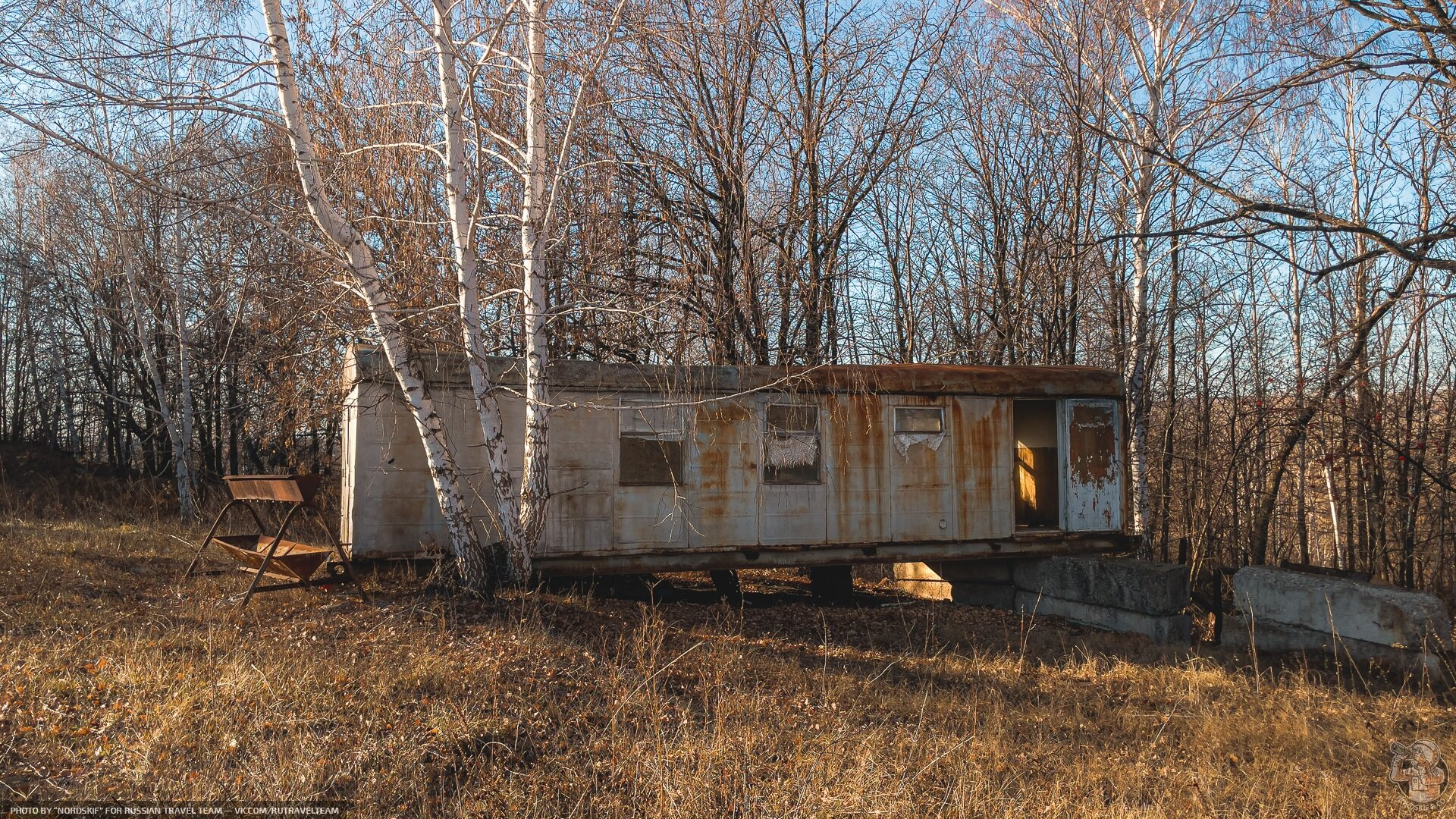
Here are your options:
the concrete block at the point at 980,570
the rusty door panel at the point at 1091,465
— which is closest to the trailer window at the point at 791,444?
the concrete block at the point at 980,570

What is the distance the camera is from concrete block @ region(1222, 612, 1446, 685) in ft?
25.8

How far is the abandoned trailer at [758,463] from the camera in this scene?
8430 millimetres

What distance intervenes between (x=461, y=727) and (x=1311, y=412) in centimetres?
911

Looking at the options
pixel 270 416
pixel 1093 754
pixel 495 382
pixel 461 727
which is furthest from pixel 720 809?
pixel 270 416

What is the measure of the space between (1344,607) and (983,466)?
370cm

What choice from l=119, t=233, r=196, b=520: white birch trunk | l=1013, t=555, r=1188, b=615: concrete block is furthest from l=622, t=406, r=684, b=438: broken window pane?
l=119, t=233, r=196, b=520: white birch trunk

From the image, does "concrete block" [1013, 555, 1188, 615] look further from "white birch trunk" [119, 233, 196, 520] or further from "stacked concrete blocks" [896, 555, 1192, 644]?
"white birch trunk" [119, 233, 196, 520]

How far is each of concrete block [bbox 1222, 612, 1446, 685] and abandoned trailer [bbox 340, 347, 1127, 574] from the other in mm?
1904

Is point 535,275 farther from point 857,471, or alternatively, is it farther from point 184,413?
point 184,413

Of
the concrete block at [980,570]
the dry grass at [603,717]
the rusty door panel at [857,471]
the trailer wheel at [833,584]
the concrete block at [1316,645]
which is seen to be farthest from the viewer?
the concrete block at [980,570]

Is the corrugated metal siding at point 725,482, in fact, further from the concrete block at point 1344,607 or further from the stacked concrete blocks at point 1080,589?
the concrete block at point 1344,607

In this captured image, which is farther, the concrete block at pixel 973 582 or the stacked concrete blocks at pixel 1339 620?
the concrete block at pixel 973 582

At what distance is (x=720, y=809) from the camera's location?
4.27 metres

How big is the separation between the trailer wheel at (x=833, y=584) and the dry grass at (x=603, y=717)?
2836mm
